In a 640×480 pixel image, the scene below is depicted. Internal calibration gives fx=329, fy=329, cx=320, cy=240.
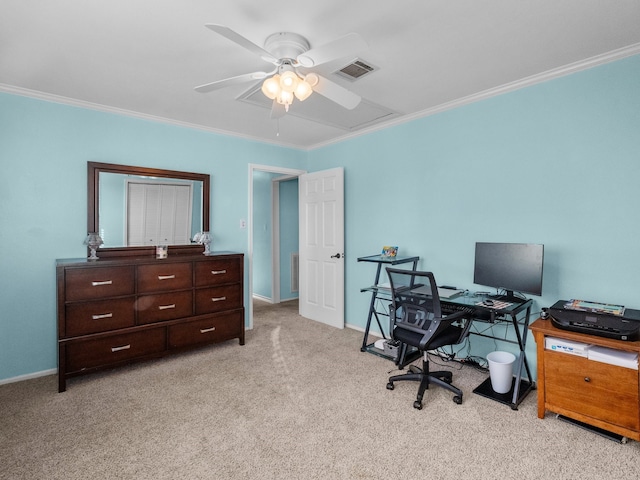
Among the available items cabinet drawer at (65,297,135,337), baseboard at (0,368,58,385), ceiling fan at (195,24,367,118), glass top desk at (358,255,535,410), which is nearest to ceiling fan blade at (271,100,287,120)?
ceiling fan at (195,24,367,118)

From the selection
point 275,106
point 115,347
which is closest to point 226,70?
point 275,106

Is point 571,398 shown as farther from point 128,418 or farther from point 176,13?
point 176,13

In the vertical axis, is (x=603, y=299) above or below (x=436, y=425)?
above

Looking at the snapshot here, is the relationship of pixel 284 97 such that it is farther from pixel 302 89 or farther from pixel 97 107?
pixel 97 107

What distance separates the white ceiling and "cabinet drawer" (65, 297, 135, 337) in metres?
1.85

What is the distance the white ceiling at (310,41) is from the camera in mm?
1828

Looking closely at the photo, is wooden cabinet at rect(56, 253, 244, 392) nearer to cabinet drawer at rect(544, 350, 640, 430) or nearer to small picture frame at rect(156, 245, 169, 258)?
small picture frame at rect(156, 245, 169, 258)

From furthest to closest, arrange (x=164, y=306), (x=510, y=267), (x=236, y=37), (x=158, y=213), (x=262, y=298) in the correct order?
(x=262, y=298) → (x=158, y=213) → (x=164, y=306) → (x=510, y=267) → (x=236, y=37)

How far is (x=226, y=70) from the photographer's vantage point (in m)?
2.51

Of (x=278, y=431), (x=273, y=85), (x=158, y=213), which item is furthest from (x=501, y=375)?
(x=158, y=213)

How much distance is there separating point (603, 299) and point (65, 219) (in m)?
4.52

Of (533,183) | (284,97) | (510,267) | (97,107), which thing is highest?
(97,107)

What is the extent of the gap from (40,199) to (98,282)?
0.95 meters

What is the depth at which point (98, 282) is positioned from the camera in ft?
9.22
